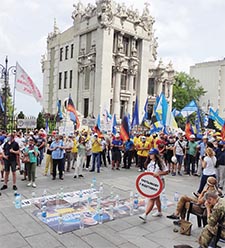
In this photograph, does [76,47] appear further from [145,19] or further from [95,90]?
[145,19]

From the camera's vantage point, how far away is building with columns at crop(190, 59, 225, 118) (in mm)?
74375

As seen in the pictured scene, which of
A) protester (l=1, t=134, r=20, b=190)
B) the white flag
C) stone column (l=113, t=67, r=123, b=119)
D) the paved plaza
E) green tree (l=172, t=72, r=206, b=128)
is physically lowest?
the paved plaza

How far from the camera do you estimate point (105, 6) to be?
33781mm

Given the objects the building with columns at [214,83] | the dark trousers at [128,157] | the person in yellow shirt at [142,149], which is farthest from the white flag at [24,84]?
the building with columns at [214,83]

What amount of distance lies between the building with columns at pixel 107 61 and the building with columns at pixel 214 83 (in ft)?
118

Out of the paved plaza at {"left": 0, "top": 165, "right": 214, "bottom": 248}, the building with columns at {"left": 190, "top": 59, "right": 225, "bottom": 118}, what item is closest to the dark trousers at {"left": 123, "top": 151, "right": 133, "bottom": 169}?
the paved plaza at {"left": 0, "top": 165, "right": 214, "bottom": 248}

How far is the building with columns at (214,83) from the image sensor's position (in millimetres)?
74375

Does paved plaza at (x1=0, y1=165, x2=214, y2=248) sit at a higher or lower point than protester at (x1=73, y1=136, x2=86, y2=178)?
lower

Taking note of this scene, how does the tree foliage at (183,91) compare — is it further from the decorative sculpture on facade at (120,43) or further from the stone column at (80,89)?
the stone column at (80,89)

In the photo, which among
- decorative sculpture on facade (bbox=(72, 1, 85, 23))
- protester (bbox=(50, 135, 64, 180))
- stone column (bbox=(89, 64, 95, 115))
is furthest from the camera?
decorative sculpture on facade (bbox=(72, 1, 85, 23))

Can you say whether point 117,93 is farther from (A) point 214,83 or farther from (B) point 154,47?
(A) point 214,83

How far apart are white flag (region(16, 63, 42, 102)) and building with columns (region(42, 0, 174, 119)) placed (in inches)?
786

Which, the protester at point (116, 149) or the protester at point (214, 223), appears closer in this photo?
the protester at point (214, 223)

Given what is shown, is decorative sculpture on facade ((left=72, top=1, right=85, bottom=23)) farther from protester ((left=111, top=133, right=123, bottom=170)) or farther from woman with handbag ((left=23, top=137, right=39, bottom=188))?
woman with handbag ((left=23, top=137, right=39, bottom=188))
